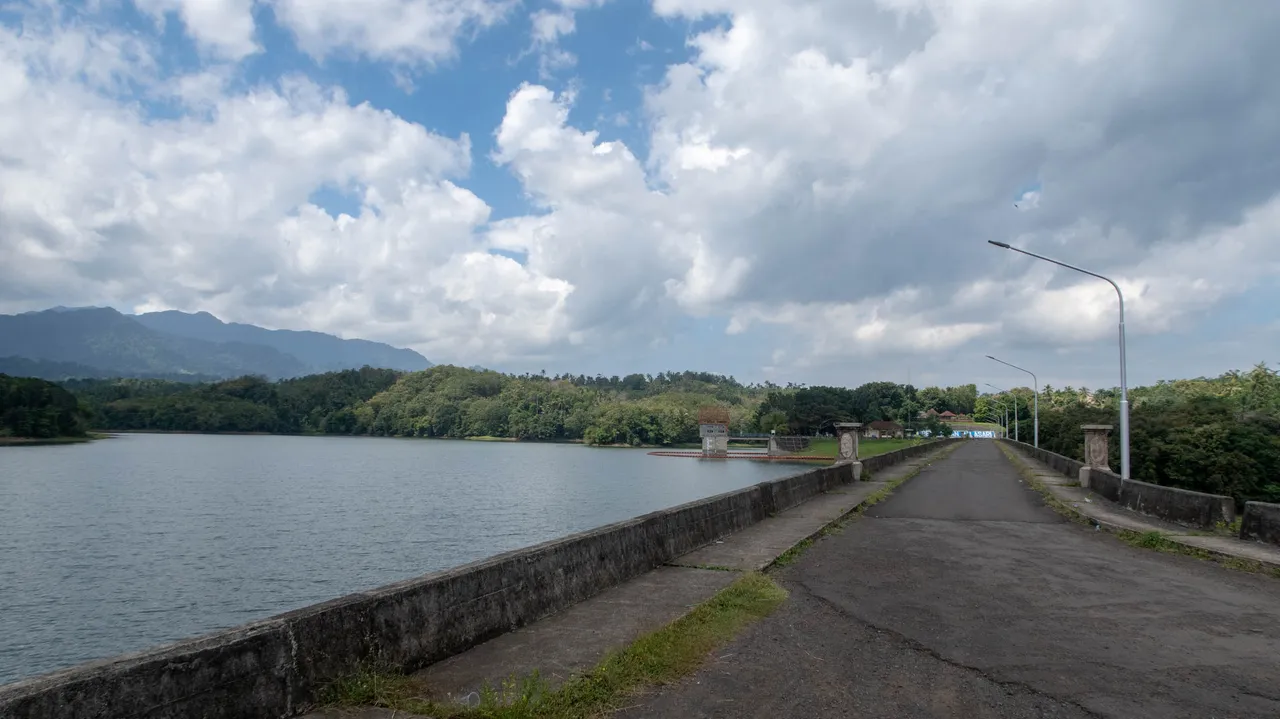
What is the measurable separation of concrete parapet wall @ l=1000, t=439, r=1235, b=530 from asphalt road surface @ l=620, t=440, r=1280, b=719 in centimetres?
254

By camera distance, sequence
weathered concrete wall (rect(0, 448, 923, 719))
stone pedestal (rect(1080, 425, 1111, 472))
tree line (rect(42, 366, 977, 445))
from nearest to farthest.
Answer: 1. weathered concrete wall (rect(0, 448, 923, 719))
2. stone pedestal (rect(1080, 425, 1111, 472))
3. tree line (rect(42, 366, 977, 445))

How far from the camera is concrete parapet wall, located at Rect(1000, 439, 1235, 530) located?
12023 millimetres

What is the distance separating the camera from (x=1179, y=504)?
1309 cm

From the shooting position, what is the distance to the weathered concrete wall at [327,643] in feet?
10.5

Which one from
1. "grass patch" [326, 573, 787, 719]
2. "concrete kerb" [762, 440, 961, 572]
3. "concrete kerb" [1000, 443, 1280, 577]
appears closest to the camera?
"grass patch" [326, 573, 787, 719]

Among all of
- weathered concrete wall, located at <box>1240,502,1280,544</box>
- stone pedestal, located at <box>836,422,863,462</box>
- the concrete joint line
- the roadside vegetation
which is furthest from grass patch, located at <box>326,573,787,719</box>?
the roadside vegetation

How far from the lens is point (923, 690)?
476cm

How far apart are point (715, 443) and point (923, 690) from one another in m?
108

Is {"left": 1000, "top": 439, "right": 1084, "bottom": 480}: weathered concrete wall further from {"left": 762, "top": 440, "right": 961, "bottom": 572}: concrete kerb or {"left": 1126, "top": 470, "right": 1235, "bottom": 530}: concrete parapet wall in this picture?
{"left": 1126, "top": 470, "right": 1235, "bottom": 530}: concrete parapet wall

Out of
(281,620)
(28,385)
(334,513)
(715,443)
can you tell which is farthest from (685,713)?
(28,385)

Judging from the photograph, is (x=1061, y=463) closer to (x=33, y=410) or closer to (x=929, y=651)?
(x=929, y=651)

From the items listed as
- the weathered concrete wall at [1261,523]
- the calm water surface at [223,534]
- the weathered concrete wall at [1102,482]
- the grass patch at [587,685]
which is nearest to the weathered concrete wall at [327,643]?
the grass patch at [587,685]

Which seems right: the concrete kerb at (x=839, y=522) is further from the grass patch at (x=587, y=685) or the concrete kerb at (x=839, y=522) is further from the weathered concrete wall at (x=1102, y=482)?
the weathered concrete wall at (x=1102, y=482)

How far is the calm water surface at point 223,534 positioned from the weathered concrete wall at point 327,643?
790 centimetres
